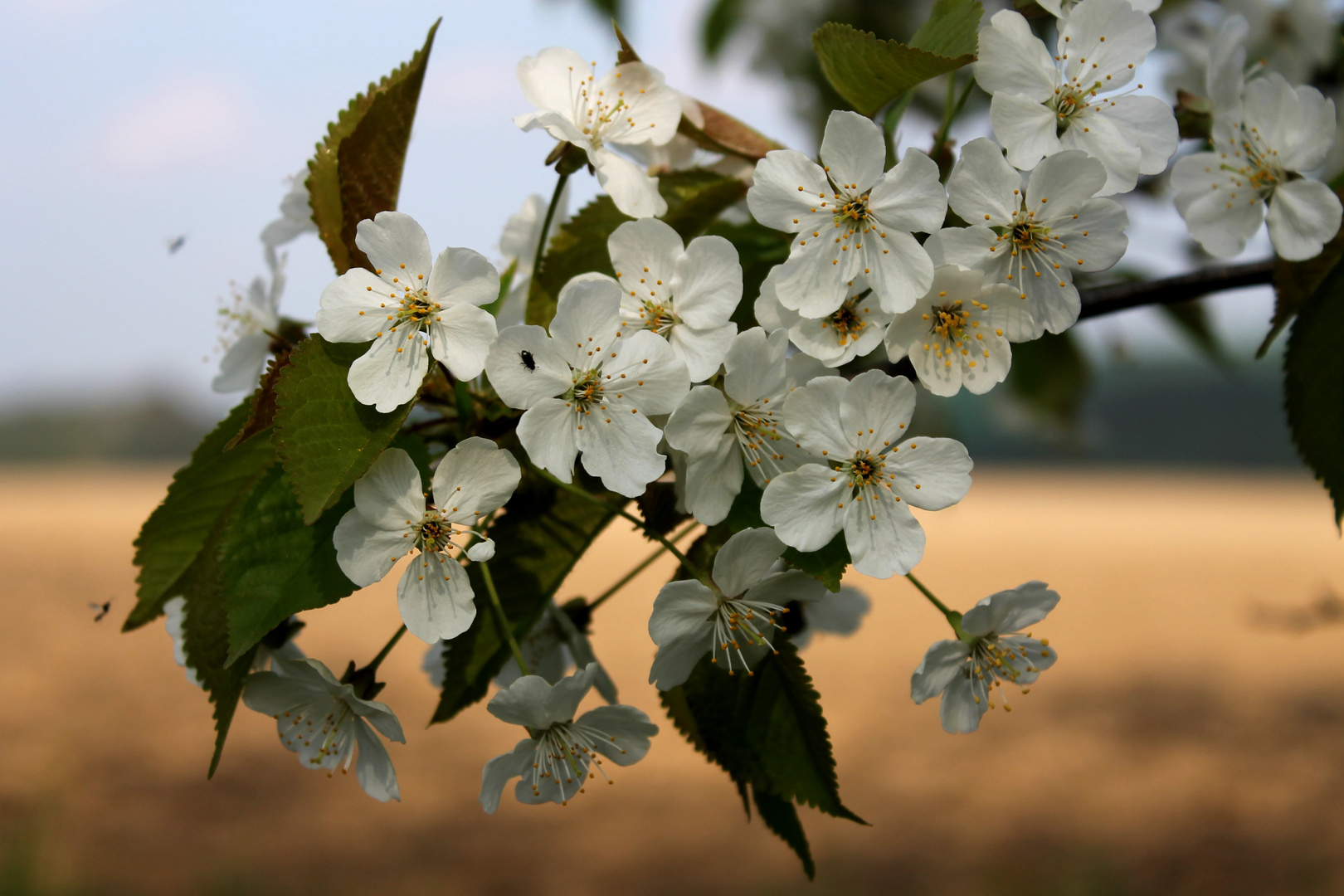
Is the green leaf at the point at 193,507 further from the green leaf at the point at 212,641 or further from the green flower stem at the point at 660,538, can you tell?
the green flower stem at the point at 660,538

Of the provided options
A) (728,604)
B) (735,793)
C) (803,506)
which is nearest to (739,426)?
(803,506)

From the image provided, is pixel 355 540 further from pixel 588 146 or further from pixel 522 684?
pixel 588 146

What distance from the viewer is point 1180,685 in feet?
29.0

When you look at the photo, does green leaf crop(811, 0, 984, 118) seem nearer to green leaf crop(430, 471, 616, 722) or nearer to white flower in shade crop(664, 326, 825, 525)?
white flower in shade crop(664, 326, 825, 525)

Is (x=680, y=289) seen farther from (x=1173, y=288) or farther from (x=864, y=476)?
(x=1173, y=288)

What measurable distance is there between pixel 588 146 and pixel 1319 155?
3.25 feet

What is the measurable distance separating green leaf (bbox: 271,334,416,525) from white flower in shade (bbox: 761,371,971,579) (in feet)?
1.34

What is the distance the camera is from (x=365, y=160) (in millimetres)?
1143

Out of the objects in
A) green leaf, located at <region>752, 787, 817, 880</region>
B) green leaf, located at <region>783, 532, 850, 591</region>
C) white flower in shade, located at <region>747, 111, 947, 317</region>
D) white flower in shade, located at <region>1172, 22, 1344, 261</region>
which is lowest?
green leaf, located at <region>752, 787, 817, 880</region>

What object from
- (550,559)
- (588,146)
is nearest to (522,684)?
(550,559)

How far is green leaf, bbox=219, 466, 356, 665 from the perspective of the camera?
1013mm

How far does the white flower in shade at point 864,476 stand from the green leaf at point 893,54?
0.34 m

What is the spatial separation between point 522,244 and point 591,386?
0.42m

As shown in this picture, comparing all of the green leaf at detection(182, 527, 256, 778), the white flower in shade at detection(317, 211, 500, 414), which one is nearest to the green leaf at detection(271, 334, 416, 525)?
the white flower in shade at detection(317, 211, 500, 414)
